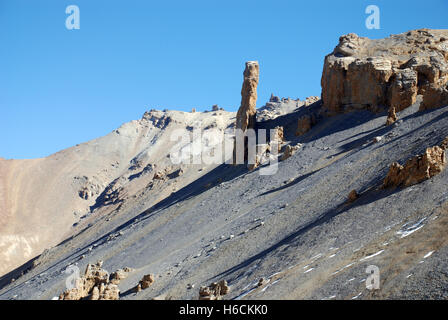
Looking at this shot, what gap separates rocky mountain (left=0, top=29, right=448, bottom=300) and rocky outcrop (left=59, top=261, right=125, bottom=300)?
0.10 m

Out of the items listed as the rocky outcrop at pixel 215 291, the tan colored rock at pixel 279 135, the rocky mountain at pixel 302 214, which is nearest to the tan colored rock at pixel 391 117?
the rocky mountain at pixel 302 214

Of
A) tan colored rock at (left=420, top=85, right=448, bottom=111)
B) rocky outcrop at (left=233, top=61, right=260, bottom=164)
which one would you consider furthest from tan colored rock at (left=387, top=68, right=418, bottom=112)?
rocky outcrop at (left=233, top=61, right=260, bottom=164)

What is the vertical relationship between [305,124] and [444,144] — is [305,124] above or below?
below

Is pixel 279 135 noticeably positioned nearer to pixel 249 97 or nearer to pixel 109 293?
pixel 249 97

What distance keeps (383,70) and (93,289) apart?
113ft

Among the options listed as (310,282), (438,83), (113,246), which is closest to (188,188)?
(113,246)

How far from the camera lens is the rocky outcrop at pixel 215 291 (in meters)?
24.3

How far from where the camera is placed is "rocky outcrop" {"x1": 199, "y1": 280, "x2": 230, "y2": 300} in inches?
956

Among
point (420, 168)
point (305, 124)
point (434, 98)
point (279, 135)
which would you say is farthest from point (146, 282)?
point (305, 124)

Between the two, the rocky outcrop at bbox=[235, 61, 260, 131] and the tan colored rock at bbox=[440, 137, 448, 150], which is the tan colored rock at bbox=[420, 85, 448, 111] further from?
the rocky outcrop at bbox=[235, 61, 260, 131]

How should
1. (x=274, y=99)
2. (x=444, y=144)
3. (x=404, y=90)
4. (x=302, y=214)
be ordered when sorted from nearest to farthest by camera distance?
(x=444, y=144) → (x=302, y=214) → (x=404, y=90) → (x=274, y=99)

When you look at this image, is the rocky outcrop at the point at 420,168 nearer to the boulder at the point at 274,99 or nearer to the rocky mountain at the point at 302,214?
the rocky mountain at the point at 302,214

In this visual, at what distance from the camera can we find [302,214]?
106 feet

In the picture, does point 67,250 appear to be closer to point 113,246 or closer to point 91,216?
point 113,246
